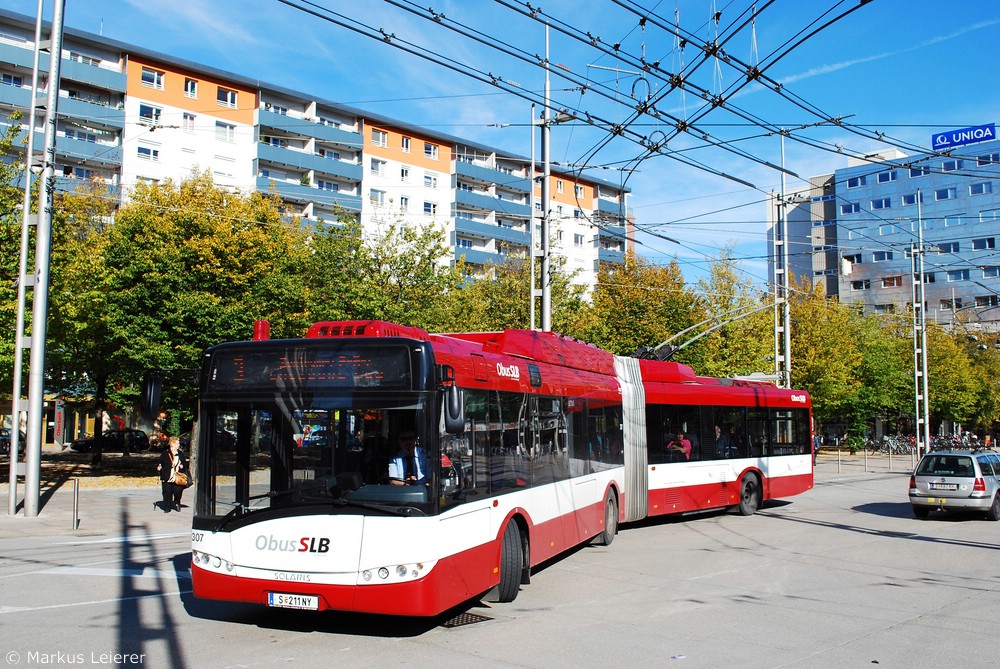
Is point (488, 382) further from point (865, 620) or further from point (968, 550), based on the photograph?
point (968, 550)

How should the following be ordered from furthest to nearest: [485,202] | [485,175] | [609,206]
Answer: [609,206], [485,175], [485,202]

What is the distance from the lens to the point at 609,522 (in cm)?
1474

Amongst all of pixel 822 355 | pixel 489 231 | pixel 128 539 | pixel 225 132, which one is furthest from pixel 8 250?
pixel 489 231

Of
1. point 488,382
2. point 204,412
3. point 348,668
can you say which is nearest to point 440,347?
point 488,382

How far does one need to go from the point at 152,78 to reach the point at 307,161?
11042 millimetres

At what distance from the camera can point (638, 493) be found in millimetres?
16578

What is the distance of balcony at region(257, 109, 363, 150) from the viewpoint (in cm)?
5784

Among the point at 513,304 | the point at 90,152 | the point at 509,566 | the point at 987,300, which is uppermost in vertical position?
the point at 90,152

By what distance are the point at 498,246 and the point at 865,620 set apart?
63915 millimetres

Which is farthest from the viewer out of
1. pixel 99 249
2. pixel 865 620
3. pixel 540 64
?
pixel 99 249

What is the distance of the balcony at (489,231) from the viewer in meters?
70.0

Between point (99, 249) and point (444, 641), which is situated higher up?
point (99, 249)

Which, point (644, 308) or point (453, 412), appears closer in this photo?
point (453, 412)

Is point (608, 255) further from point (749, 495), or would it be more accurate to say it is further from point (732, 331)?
point (749, 495)
